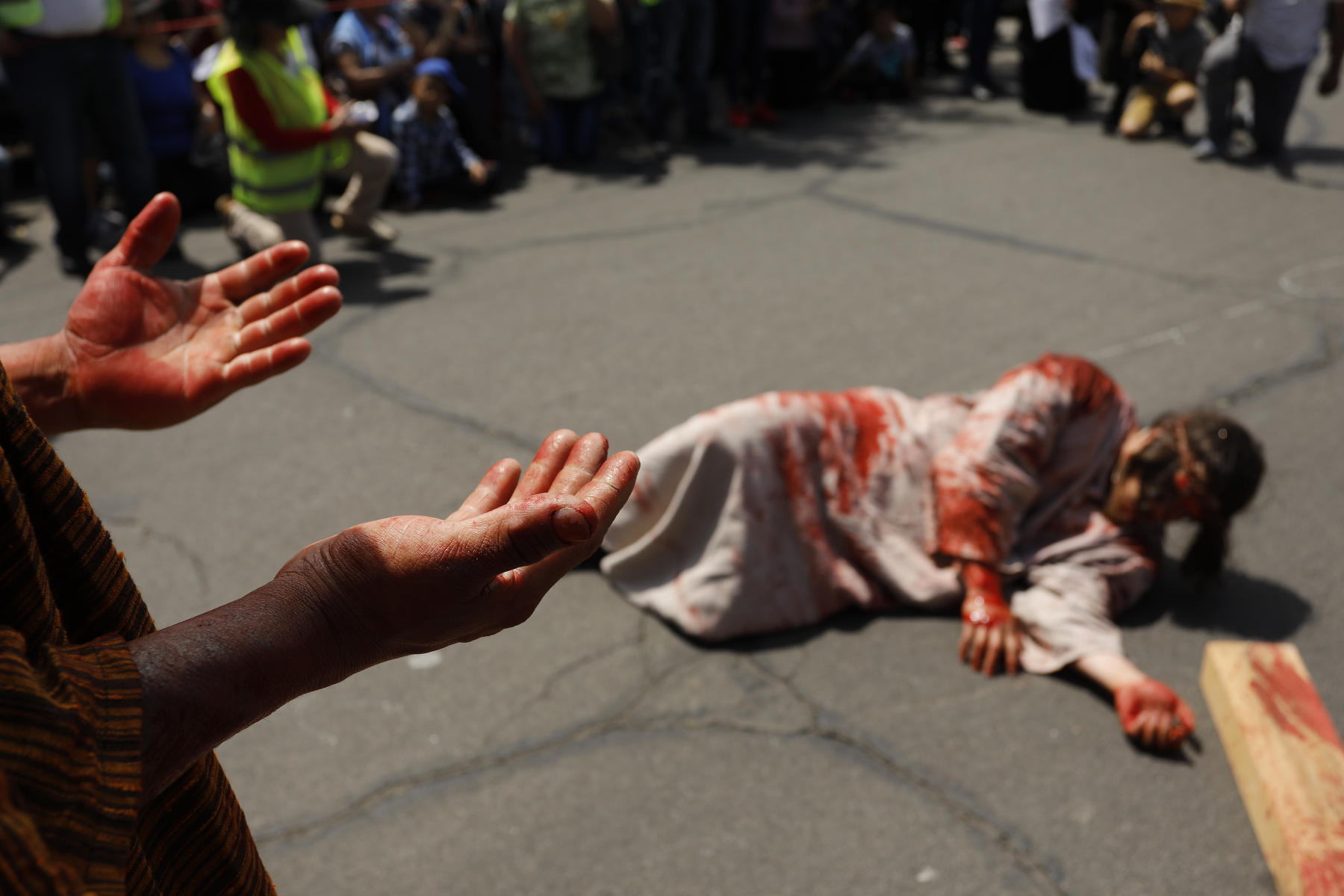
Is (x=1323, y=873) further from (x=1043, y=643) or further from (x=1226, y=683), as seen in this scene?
(x=1043, y=643)

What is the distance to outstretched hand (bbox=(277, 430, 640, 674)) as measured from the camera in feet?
3.20

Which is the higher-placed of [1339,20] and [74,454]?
[1339,20]

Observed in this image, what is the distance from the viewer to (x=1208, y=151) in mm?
7457

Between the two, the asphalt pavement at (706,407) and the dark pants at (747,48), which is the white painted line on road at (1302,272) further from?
the dark pants at (747,48)

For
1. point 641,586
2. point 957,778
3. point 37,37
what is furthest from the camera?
point 37,37

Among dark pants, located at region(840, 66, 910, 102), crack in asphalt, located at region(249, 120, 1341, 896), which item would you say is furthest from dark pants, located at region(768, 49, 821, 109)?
crack in asphalt, located at region(249, 120, 1341, 896)

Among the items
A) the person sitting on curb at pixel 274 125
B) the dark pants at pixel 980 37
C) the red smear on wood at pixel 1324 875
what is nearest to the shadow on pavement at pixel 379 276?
the person sitting on curb at pixel 274 125

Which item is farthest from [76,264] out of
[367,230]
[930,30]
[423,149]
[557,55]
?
[930,30]

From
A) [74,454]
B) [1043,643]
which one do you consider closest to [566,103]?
[74,454]

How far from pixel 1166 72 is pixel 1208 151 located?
0.91 meters

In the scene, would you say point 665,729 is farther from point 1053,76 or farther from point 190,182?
point 1053,76

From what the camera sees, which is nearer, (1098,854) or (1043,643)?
(1098,854)

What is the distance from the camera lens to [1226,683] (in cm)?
256

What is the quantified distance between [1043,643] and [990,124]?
687 centimetres
